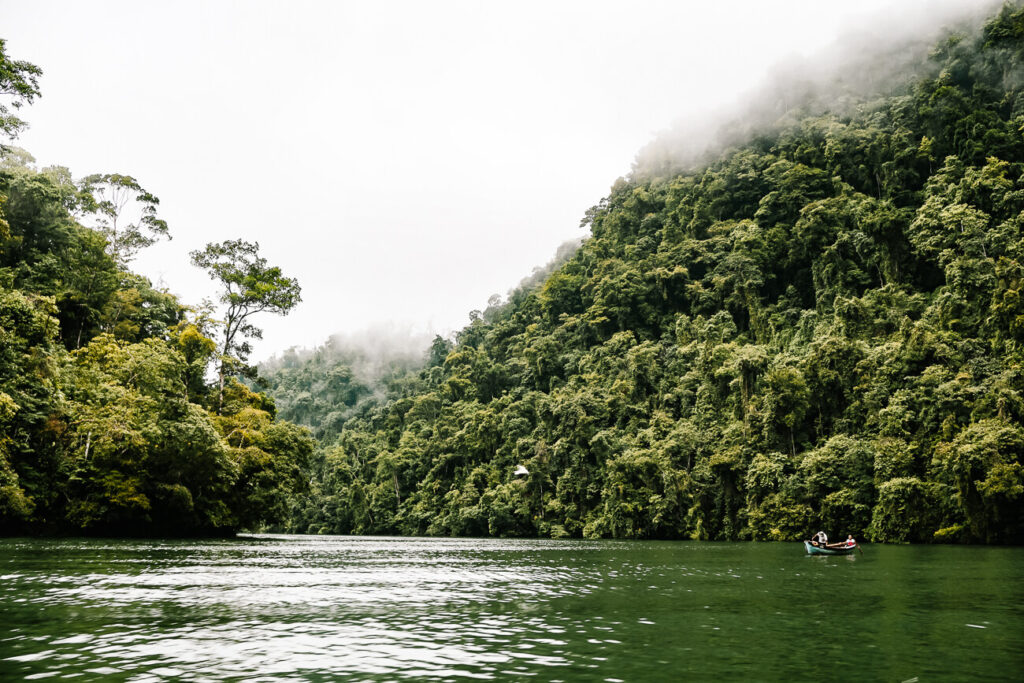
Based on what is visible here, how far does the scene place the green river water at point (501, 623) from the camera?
9039 mm

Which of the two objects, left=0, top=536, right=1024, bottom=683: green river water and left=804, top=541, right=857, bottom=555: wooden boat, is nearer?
left=0, top=536, right=1024, bottom=683: green river water

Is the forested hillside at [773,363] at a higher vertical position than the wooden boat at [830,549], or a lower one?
higher

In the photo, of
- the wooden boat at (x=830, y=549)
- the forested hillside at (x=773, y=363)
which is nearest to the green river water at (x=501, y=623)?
the wooden boat at (x=830, y=549)

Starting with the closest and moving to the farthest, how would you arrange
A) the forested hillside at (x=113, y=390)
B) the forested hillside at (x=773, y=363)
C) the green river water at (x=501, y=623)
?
the green river water at (x=501, y=623) → the forested hillside at (x=113, y=390) → the forested hillside at (x=773, y=363)

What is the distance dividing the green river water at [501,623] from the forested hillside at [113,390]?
1171 centimetres

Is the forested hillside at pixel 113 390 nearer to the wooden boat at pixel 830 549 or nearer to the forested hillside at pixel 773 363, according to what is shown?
the forested hillside at pixel 773 363

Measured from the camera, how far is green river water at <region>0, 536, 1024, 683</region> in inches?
356

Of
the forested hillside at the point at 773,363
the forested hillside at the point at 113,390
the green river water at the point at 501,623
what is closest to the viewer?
the green river water at the point at 501,623

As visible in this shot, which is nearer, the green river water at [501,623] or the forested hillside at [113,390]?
the green river water at [501,623]

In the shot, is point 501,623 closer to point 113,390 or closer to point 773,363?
point 113,390


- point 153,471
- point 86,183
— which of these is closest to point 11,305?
point 153,471

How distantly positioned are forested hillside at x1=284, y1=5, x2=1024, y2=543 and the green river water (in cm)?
1518

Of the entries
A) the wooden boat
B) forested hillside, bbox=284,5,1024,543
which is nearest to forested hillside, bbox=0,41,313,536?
forested hillside, bbox=284,5,1024,543

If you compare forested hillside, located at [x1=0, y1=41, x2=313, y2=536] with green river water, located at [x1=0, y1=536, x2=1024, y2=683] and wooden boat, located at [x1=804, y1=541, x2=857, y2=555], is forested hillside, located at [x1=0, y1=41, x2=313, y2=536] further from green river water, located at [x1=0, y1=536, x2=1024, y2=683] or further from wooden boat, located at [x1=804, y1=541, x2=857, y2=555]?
wooden boat, located at [x1=804, y1=541, x2=857, y2=555]
